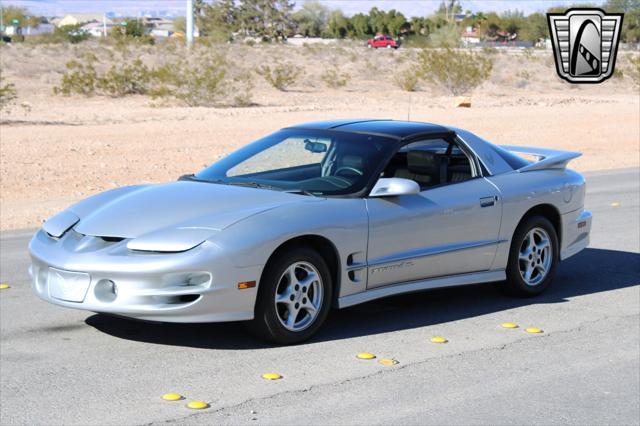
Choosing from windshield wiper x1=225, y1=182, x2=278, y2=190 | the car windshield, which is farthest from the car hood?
the car windshield

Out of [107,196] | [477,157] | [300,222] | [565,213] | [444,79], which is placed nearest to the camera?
[300,222]

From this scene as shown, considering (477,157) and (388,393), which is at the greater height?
(477,157)

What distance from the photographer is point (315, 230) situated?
6.90m

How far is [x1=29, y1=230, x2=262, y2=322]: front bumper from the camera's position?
6418 millimetres

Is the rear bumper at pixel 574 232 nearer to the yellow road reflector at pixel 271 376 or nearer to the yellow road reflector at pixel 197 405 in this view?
the yellow road reflector at pixel 271 376

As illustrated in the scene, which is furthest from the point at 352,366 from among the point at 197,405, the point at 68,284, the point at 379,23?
the point at 379,23

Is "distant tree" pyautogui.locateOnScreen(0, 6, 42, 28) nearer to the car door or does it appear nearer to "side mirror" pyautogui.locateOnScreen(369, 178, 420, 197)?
the car door

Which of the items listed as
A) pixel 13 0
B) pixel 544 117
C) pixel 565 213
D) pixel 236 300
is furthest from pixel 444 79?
pixel 13 0

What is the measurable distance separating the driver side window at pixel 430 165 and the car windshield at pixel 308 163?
206 mm

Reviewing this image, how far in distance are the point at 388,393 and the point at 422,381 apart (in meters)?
0.35

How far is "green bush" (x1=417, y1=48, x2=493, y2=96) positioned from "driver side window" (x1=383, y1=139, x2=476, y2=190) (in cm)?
3378

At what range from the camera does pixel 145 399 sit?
5.84 meters

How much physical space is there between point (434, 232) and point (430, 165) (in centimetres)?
60

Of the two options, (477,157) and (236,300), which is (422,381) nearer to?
(236,300)
